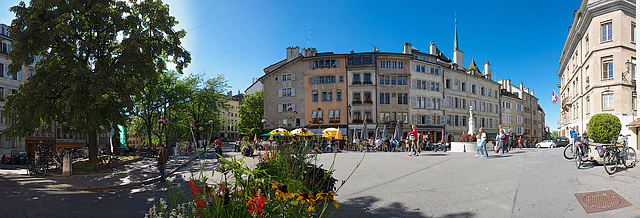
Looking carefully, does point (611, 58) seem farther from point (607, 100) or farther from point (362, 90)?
point (362, 90)

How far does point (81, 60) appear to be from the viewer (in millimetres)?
16453

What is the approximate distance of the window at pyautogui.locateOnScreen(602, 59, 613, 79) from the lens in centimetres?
2745

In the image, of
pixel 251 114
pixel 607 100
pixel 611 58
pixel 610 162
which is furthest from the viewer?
pixel 251 114

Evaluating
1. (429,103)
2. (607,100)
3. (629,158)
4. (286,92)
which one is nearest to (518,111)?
(429,103)

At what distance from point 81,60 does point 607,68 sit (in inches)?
1504

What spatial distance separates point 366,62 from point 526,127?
5015 centimetres

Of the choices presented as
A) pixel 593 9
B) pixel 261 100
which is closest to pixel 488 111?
pixel 593 9

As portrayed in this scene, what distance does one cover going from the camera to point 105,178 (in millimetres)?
13148

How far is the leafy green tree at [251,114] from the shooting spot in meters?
62.5

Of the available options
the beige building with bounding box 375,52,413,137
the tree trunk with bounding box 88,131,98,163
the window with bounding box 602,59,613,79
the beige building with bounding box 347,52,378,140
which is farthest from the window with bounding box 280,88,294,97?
the window with bounding box 602,59,613,79

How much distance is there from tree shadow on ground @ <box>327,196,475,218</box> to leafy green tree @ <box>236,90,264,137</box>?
187ft

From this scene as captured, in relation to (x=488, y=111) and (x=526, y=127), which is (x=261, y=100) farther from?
(x=526, y=127)

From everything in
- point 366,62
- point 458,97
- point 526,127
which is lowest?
point 526,127

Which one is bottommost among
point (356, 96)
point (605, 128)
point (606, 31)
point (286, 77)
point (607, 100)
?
point (605, 128)
